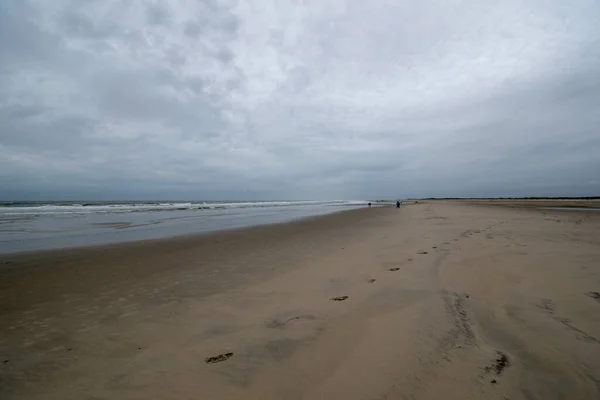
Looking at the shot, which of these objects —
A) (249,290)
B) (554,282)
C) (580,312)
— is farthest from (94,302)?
(554,282)

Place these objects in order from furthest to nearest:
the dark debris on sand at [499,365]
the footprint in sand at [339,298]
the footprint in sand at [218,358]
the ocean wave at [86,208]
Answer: the ocean wave at [86,208] < the footprint in sand at [339,298] < the footprint in sand at [218,358] < the dark debris on sand at [499,365]

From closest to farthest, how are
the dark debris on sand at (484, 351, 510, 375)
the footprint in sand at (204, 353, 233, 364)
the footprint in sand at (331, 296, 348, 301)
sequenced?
1. the dark debris on sand at (484, 351, 510, 375)
2. the footprint in sand at (204, 353, 233, 364)
3. the footprint in sand at (331, 296, 348, 301)

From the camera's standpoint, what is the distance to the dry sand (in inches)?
101

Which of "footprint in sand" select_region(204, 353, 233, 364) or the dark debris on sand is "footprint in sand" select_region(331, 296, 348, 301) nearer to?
"footprint in sand" select_region(204, 353, 233, 364)

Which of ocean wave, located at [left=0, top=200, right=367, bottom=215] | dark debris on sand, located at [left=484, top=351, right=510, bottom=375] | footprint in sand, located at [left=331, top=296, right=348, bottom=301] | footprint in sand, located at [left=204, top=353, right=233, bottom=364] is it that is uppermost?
ocean wave, located at [left=0, top=200, right=367, bottom=215]

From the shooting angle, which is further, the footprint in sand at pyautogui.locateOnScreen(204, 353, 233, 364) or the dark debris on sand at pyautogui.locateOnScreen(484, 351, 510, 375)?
the footprint in sand at pyautogui.locateOnScreen(204, 353, 233, 364)

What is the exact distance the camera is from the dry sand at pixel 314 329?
2570 mm

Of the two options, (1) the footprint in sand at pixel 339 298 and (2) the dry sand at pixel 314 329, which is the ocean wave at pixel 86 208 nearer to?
(2) the dry sand at pixel 314 329

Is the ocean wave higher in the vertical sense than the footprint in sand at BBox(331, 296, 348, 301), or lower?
higher

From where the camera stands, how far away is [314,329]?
367cm

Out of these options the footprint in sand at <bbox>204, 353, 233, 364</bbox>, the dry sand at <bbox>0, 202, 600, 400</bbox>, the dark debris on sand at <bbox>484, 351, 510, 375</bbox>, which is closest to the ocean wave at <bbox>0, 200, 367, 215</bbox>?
the dry sand at <bbox>0, 202, 600, 400</bbox>

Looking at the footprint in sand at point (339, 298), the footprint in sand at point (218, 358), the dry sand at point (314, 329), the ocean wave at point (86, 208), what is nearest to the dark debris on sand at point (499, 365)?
the dry sand at point (314, 329)

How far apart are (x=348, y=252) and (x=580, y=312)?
18.0 ft

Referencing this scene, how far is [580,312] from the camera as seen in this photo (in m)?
3.68
